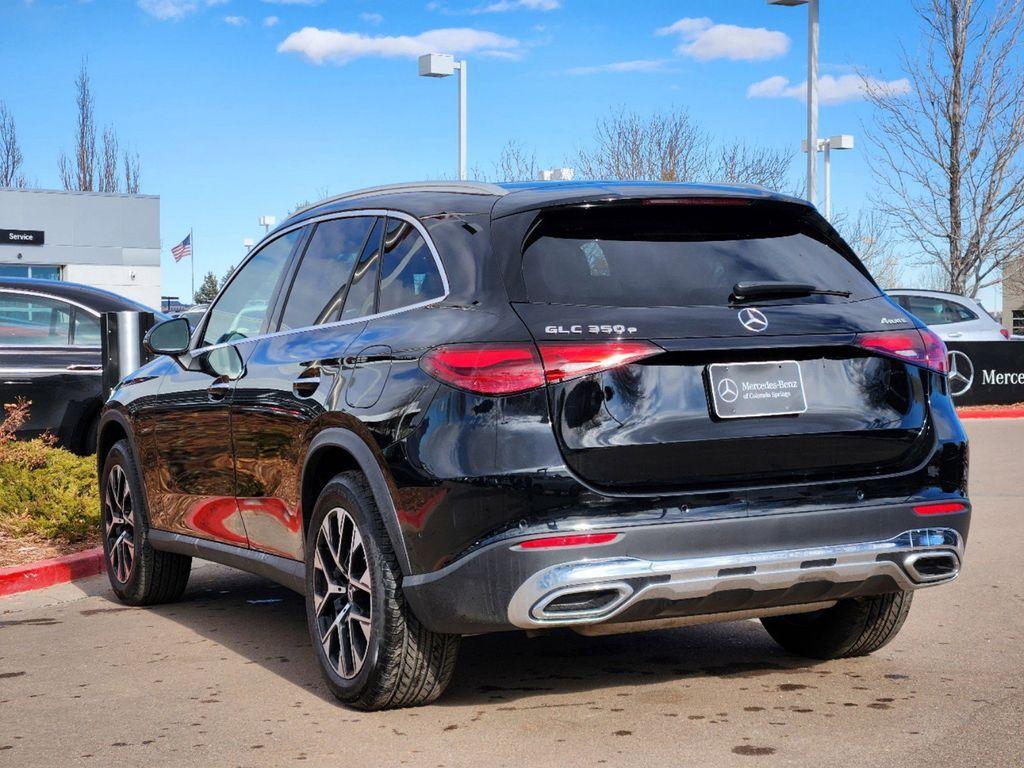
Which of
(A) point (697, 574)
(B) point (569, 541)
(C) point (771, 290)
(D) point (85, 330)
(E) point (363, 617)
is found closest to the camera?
(B) point (569, 541)

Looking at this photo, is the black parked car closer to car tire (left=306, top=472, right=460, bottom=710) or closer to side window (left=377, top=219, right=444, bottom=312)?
side window (left=377, top=219, right=444, bottom=312)

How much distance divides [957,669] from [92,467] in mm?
6413

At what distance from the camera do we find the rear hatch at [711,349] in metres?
4.59

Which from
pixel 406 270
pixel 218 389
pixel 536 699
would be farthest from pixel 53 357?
pixel 536 699

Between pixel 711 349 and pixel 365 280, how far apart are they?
149 cm

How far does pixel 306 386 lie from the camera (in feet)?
18.2

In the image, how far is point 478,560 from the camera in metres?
4.55

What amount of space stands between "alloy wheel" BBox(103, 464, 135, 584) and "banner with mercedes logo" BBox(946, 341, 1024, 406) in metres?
17.9

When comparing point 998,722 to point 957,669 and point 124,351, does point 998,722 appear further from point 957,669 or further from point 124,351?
point 124,351

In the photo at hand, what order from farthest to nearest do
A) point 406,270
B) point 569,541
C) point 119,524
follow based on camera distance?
point 119,524, point 406,270, point 569,541

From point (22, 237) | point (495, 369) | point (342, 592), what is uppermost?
point (22, 237)

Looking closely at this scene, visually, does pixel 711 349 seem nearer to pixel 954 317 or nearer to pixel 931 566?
pixel 931 566

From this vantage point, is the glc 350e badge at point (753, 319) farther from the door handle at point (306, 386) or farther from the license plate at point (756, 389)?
the door handle at point (306, 386)

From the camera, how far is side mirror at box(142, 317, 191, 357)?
686 centimetres
